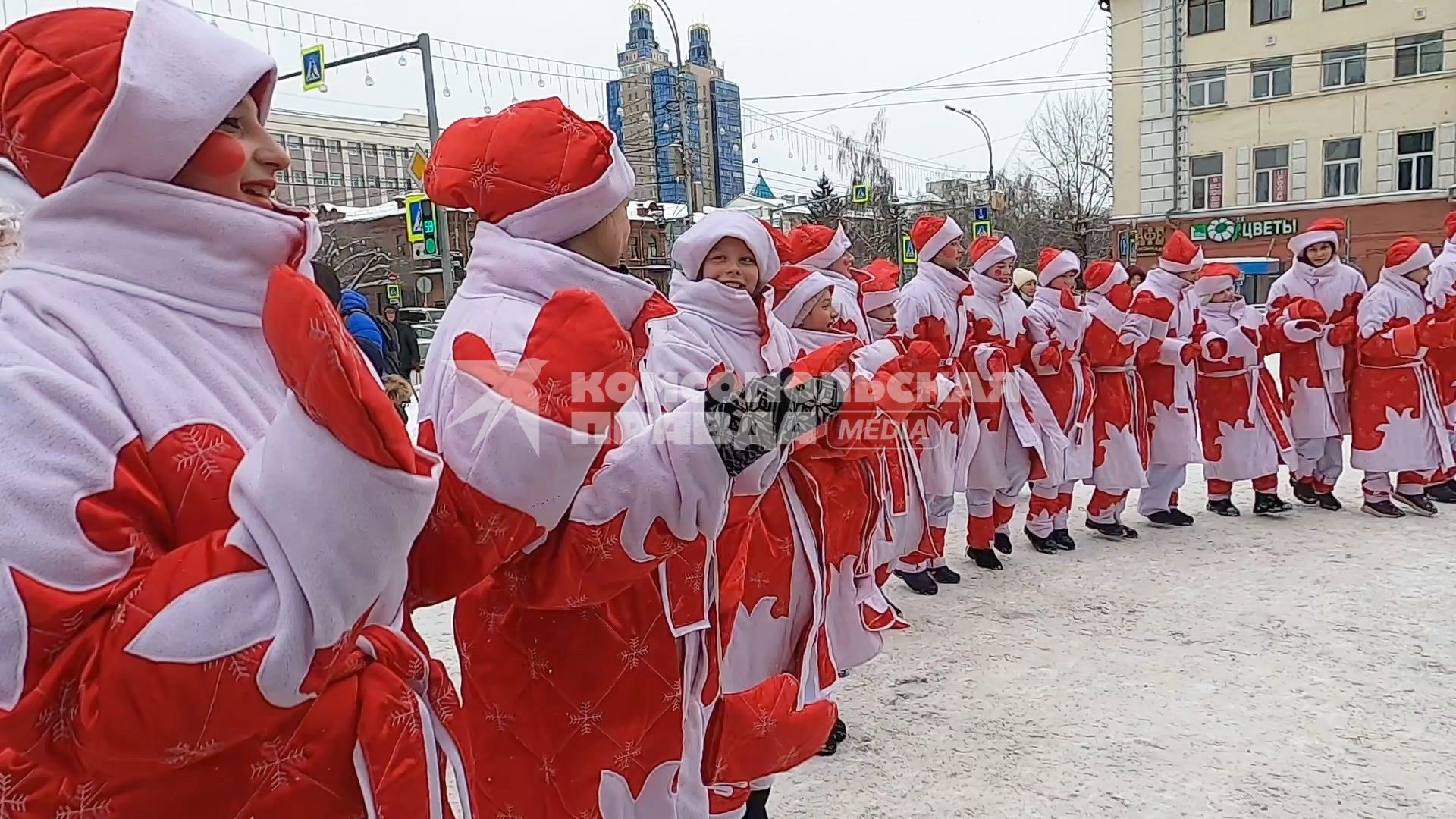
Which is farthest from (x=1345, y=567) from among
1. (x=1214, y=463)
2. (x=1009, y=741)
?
(x=1009, y=741)

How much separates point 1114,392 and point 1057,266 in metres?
0.84

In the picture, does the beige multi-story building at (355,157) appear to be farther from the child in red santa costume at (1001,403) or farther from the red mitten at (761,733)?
the red mitten at (761,733)

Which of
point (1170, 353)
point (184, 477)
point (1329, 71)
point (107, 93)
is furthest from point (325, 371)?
point (1329, 71)

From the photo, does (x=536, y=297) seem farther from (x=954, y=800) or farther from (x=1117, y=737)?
(x=1117, y=737)

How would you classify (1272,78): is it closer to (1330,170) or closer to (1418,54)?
(1330,170)

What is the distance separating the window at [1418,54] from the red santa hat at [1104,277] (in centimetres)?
2132

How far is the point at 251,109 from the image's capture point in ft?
Answer: 3.74

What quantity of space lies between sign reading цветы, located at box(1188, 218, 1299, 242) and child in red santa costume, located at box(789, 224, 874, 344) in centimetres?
2154

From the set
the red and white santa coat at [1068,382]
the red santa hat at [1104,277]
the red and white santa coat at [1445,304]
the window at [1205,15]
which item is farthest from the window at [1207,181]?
the red and white santa coat at [1068,382]

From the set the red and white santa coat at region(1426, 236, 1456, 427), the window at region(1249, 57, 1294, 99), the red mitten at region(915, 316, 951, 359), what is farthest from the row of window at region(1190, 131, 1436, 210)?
the red mitten at region(915, 316, 951, 359)

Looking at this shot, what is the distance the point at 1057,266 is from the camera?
19.6 feet

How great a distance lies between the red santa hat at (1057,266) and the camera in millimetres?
5967

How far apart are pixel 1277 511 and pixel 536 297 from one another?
6.21 metres

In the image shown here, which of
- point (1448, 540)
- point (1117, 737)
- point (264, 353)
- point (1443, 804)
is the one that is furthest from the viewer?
point (1448, 540)
